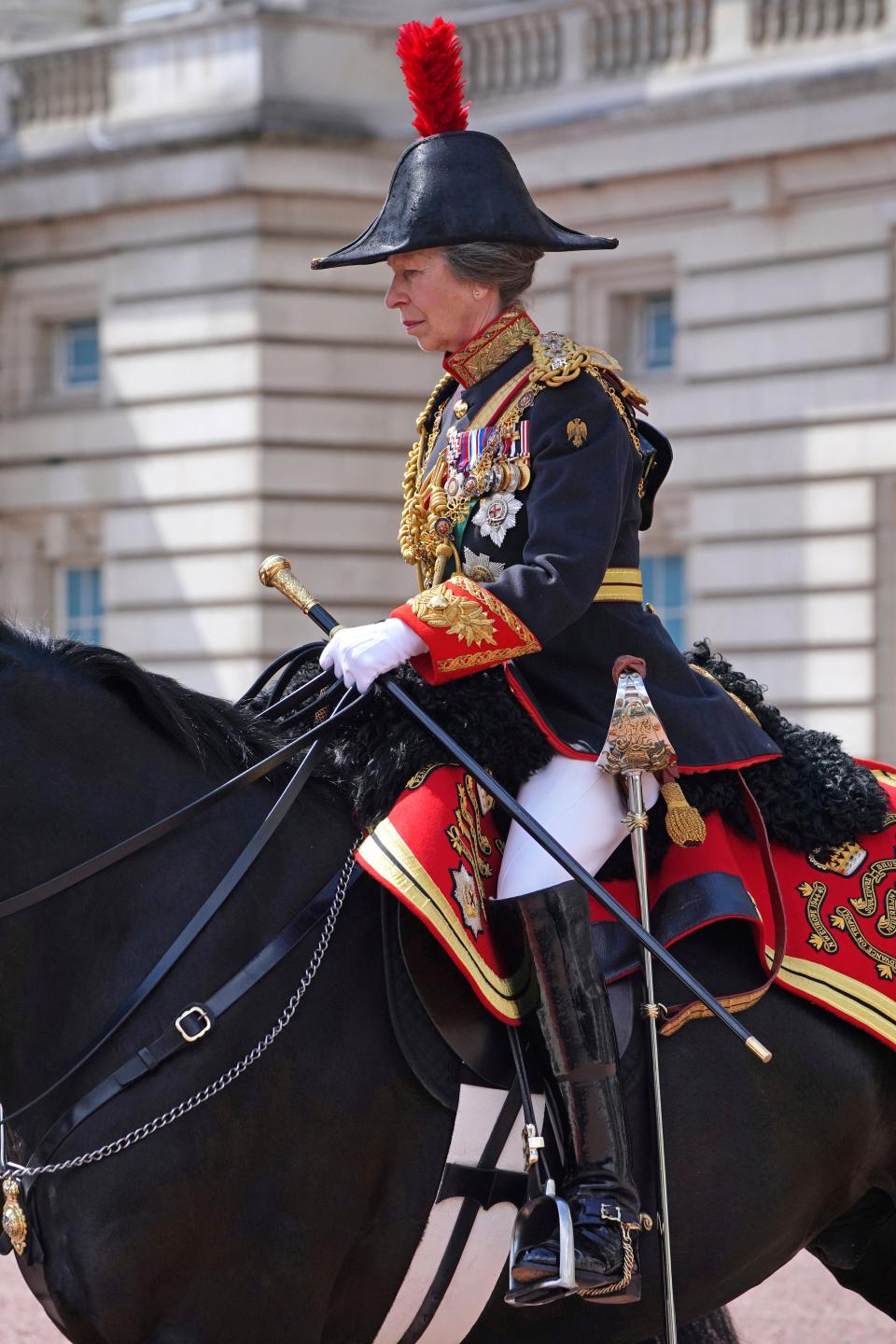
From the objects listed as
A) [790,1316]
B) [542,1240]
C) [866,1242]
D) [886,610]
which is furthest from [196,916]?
[886,610]

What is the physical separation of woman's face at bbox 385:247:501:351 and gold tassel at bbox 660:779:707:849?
0.98m

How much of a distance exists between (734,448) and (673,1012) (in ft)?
42.3

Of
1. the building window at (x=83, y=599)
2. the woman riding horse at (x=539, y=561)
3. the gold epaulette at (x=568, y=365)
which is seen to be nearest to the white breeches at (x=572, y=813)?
the woman riding horse at (x=539, y=561)

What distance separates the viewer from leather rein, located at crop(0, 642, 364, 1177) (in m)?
3.47

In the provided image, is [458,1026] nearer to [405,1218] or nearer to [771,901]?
[405,1218]

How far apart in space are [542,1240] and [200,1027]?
0.73m

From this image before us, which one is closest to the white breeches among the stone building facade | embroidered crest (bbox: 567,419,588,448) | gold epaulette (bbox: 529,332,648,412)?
embroidered crest (bbox: 567,419,588,448)

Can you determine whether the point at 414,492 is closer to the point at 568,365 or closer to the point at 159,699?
the point at 568,365

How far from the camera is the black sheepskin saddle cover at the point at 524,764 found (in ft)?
12.6

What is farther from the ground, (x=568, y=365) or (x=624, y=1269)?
(x=568, y=365)

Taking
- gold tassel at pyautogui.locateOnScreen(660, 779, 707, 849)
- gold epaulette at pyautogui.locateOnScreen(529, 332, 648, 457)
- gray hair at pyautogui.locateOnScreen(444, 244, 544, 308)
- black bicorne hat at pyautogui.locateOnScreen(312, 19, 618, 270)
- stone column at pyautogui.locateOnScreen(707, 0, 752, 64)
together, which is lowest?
gold tassel at pyautogui.locateOnScreen(660, 779, 707, 849)

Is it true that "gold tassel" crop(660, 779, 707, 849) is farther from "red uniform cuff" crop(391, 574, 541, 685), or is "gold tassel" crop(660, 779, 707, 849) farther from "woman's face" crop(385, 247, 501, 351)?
"woman's face" crop(385, 247, 501, 351)

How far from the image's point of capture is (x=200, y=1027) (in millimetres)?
3506

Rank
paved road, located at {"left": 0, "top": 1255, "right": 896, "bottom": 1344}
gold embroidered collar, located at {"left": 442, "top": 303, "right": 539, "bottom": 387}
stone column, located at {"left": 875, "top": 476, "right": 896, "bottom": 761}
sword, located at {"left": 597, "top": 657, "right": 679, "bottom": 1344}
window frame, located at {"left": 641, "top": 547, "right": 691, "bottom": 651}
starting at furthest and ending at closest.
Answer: window frame, located at {"left": 641, "top": 547, "right": 691, "bottom": 651}, stone column, located at {"left": 875, "top": 476, "right": 896, "bottom": 761}, paved road, located at {"left": 0, "top": 1255, "right": 896, "bottom": 1344}, gold embroidered collar, located at {"left": 442, "top": 303, "right": 539, "bottom": 387}, sword, located at {"left": 597, "top": 657, "right": 679, "bottom": 1344}
